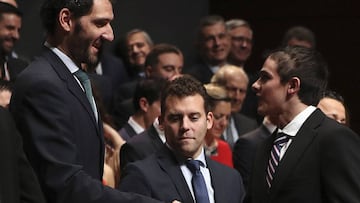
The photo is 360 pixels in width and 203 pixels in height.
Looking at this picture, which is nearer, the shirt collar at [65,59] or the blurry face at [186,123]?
the shirt collar at [65,59]

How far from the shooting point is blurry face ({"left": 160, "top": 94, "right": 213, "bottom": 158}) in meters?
3.32

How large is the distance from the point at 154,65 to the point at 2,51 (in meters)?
1.12

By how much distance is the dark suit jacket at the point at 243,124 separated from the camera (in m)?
5.30

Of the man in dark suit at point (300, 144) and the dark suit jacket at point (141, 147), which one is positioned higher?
the man in dark suit at point (300, 144)

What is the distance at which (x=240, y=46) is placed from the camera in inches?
256

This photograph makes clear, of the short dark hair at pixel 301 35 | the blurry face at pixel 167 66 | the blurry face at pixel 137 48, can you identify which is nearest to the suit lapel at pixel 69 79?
the blurry face at pixel 167 66

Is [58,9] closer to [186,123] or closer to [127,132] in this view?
[186,123]

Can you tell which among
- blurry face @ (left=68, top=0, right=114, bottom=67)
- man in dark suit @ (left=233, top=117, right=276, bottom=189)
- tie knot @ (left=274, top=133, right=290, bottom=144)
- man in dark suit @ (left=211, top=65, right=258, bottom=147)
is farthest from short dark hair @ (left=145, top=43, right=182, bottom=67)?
blurry face @ (left=68, top=0, right=114, bottom=67)

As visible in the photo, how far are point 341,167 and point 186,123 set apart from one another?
2.26ft

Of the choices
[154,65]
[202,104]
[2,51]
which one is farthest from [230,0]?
[202,104]

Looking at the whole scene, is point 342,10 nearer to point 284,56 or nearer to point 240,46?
point 240,46

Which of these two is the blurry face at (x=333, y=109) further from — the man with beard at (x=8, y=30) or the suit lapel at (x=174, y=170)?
the man with beard at (x=8, y=30)

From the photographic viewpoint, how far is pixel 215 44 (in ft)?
20.4

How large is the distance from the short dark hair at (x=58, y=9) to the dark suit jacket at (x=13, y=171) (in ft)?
1.80
